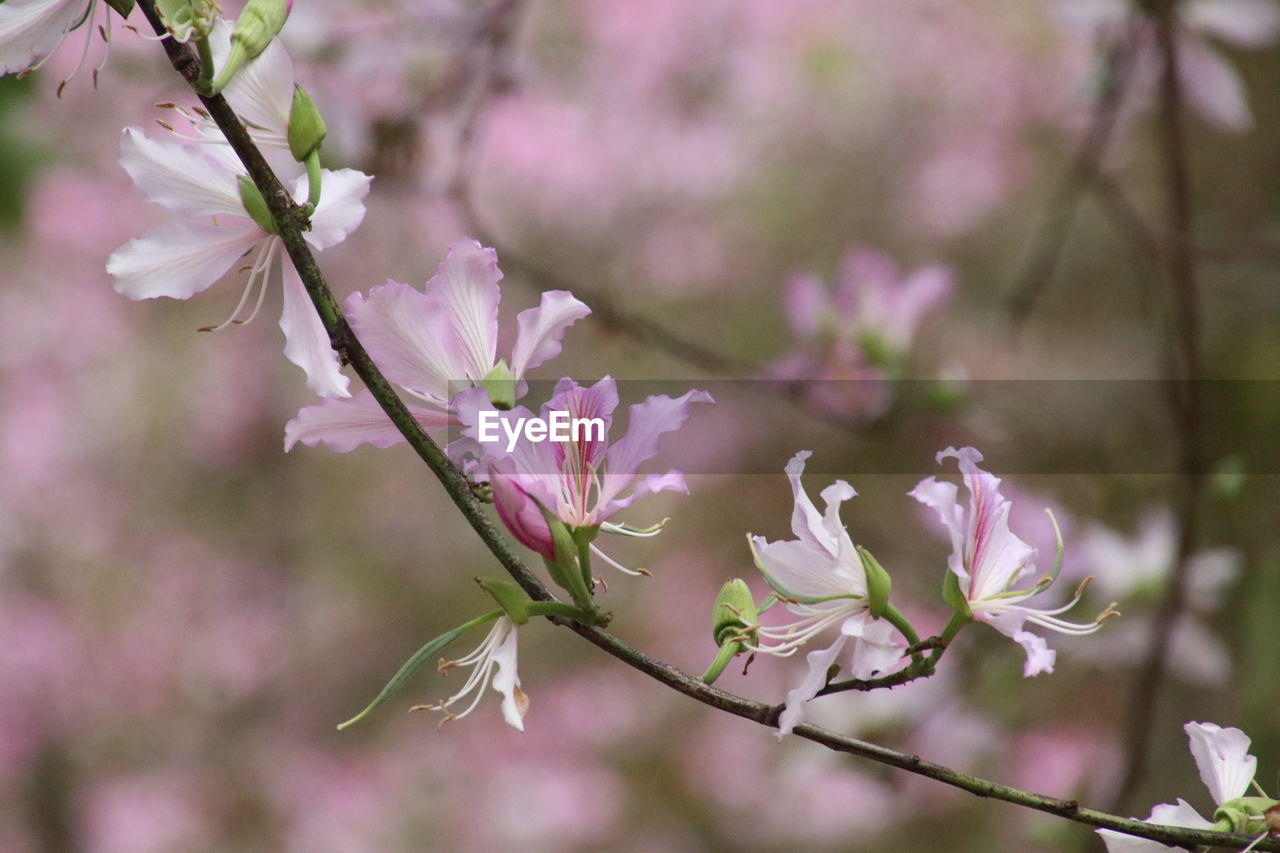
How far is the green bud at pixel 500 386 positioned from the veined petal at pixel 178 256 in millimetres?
93

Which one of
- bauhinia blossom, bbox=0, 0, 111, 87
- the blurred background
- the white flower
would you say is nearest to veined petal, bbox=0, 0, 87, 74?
bauhinia blossom, bbox=0, 0, 111, 87

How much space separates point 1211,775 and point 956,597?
12 centimetres

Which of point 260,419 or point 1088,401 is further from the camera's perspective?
point 260,419

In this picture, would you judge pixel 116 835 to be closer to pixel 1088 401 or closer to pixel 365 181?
pixel 1088 401

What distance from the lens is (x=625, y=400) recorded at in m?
1.91

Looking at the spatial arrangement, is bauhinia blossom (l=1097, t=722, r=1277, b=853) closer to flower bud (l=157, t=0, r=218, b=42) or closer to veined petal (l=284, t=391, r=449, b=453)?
veined petal (l=284, t=391, r=449, b=453)

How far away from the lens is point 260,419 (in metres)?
2.30

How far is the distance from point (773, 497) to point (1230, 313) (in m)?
0.92

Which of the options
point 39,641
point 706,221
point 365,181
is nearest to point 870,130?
point 706,221

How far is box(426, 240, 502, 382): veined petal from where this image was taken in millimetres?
402

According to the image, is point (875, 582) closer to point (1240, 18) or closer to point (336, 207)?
point (336, 207)

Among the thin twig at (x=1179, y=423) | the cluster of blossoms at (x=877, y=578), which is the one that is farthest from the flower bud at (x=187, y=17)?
the thin twig at (x=1179, y=423)

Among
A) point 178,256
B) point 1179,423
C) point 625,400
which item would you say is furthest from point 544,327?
point 625,400

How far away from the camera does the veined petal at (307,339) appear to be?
15.6 inches
